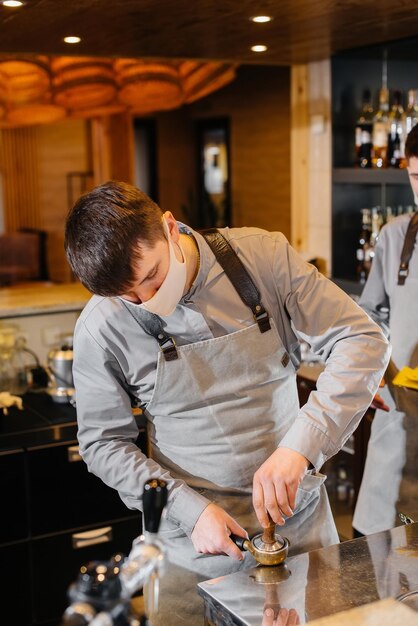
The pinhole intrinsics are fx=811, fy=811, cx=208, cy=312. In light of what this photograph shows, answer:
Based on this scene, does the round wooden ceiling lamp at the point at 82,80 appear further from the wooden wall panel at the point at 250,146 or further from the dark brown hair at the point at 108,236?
the wooden wall panel at the point at 250,146

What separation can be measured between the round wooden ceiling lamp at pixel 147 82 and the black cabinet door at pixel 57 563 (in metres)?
2.37

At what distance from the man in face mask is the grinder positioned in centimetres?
12

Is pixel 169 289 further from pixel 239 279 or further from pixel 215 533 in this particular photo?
pixel 215 533

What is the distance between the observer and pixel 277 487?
5.06ft

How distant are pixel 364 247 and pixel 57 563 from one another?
2061 millimetres

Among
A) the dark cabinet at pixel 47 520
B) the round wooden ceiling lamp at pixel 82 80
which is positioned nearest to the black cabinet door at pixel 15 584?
the dark cabinet at pixel 47 520

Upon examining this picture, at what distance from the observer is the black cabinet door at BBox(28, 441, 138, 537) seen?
2.86m

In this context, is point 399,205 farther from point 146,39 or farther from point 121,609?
point 121,609

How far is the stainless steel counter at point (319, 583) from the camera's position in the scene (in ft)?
4.52

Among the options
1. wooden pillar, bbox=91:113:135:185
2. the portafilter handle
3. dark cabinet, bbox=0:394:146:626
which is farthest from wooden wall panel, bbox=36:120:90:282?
the portafilter handle

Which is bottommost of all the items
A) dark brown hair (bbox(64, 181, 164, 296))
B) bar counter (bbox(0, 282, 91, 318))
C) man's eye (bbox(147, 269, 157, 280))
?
bar counter (bbox(0, 282, 91, 318))

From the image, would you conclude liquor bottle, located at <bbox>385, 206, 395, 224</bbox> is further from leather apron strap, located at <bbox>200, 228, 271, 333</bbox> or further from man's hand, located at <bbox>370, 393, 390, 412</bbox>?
leather apron strap, located at <bbox>200, 228, 271, 333</bbox>

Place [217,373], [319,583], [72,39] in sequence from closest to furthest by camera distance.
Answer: [319,583] < [217,373] < [72,39]

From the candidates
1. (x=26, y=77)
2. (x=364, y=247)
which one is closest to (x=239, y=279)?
(x=364, y=247)
